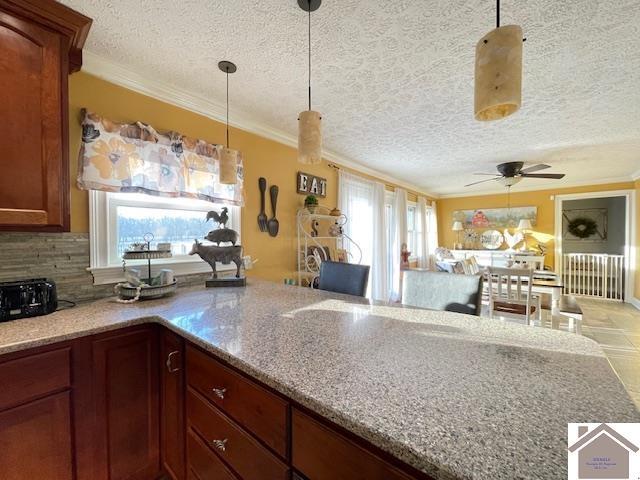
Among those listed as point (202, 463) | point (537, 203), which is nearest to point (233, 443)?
point (202, 463)

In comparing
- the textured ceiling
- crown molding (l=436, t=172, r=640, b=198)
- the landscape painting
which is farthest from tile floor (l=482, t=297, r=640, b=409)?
crown molding (l=436, t=172, r=640, b=198)

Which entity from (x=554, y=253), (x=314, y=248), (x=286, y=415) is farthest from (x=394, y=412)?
(x=554, y=253)

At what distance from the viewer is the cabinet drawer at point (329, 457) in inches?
20.5

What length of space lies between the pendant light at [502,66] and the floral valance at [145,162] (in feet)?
6.12

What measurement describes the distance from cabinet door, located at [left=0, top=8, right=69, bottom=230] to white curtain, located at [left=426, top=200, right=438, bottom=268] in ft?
19.4

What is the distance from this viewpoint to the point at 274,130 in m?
2.57

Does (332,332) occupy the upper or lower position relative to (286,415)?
upper

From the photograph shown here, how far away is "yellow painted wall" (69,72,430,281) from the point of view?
1542 mm

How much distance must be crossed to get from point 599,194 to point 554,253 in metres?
1.26

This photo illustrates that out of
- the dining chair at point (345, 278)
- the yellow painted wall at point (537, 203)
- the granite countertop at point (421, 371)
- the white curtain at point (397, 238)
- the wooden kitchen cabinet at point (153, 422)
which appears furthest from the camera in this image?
the yellow painted wall at point (537, 203)

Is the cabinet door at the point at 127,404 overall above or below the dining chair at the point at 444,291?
below

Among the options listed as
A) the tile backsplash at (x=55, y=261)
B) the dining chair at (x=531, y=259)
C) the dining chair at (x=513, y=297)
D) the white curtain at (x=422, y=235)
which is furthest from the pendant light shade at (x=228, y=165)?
the dining chair at (x=531, y=259)

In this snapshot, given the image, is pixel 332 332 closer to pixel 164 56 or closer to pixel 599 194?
pixel 164 56

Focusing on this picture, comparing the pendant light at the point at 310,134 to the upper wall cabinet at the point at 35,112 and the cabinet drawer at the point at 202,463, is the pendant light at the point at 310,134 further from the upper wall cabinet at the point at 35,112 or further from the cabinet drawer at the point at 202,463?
the cabinet drawer at the point at 202,463
